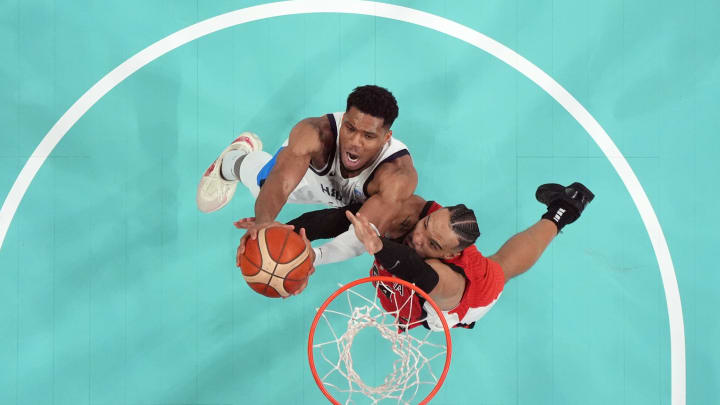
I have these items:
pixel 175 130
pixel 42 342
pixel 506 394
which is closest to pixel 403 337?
pixel 506 394

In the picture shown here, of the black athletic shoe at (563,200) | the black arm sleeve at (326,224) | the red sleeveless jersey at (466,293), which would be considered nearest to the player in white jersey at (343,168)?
the black arm sleeve at (326,224)

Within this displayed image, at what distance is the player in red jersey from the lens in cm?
271

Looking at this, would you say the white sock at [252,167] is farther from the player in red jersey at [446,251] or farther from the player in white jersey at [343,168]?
the player in red jersey at [446,251]

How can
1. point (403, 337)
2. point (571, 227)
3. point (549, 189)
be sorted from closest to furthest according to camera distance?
point (403, 337), point (549, 189), point (571, 227)

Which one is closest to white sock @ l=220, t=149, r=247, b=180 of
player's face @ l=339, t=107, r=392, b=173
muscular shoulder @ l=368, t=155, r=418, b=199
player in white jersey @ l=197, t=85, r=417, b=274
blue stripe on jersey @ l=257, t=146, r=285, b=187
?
player in white jersey @ l=197, t=85, r=417, b=274

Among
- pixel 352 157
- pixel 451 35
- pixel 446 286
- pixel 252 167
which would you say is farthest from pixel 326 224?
pixel 451 35

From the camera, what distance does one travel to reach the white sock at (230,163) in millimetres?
3851

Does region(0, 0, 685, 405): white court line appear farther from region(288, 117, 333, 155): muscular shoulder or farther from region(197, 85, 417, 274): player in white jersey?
region(288, 117, 333, 155): muscular shoulder

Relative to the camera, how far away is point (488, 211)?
4.24 meters

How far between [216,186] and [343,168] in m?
1.21

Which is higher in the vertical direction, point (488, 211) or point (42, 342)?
point (488, 211)

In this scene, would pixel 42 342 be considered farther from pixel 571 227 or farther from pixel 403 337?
pixel 571 227

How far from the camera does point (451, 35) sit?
14.0ft

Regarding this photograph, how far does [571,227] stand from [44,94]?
15.1ft
